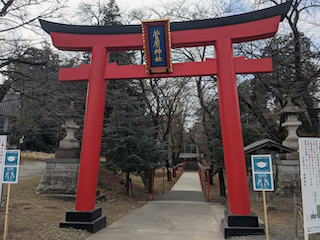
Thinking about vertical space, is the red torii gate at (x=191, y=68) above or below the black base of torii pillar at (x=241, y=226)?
above

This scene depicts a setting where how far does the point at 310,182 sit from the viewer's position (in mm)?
4227

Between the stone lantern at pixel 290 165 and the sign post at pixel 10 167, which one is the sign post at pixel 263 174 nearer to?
the sign post at pixel 10 167

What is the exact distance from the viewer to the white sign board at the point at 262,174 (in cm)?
436

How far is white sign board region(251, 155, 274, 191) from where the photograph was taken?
4.36 metres

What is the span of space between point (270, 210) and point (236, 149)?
3430mm

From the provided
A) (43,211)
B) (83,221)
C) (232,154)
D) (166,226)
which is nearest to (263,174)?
(232,154)

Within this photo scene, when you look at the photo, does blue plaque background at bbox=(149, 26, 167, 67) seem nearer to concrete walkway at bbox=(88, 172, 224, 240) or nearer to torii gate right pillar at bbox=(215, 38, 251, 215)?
torii gate right pillar at bbox=(215, 38, 251, 215)

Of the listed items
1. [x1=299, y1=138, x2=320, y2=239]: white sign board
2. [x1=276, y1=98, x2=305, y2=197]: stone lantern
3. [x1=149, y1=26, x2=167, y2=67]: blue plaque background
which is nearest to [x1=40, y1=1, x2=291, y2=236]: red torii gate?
[x1=149, y1=26, x2=167, y2=67]: blue plaque background

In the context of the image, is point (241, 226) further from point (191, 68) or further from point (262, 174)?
point (191, 68)

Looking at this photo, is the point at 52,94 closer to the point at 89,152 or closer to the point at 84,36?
the point at 84,36

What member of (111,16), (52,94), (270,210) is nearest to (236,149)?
(270,210)

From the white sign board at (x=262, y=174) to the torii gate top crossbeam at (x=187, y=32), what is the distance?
12.8 ft

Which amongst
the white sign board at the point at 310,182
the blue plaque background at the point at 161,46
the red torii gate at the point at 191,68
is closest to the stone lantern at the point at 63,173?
the red torii gate at the point at 191,68

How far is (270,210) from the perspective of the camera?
7.68 meters
